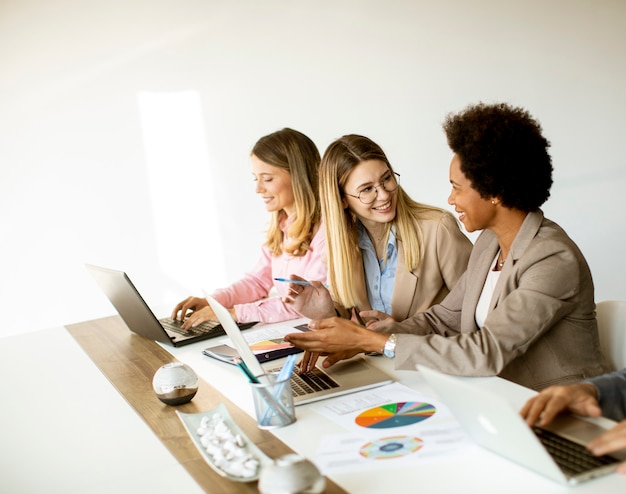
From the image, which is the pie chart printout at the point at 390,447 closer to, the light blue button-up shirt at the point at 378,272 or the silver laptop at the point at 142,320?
the silver laptop at the point at 142,320

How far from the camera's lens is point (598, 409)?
1415 mm

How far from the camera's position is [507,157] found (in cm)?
195

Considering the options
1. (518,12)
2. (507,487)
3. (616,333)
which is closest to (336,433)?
(507,487)

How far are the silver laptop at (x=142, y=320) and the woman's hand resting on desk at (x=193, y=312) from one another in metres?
0.02

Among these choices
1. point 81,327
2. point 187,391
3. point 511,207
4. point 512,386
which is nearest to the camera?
point 512,386

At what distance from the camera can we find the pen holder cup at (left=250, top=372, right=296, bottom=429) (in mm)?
1592

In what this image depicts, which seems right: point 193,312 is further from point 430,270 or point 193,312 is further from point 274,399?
point 274,399

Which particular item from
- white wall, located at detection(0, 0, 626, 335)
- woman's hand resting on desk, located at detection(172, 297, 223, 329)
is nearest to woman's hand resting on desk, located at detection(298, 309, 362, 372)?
woman's hand resting on desk, located at detection(172, 297, 223, 329)

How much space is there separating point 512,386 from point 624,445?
468 millimetres

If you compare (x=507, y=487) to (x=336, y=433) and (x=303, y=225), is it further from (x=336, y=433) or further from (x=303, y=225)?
(x=303, y=225)

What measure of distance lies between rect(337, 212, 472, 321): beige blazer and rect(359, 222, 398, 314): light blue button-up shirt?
7cm

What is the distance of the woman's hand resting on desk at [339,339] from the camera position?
6.32 feet

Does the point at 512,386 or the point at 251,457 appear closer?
the point at 251,457

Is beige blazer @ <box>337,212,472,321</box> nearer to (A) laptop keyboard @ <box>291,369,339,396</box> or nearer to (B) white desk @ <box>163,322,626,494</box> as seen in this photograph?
(A) laptop keyboard @ <box>291,369,339,396</box>
